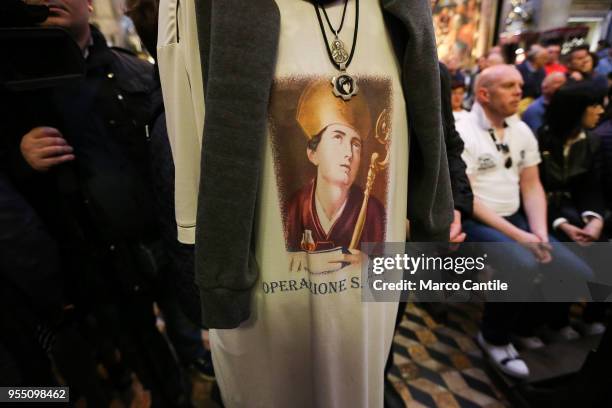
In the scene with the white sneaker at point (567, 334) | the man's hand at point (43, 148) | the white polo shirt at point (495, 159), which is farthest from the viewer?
the white sneaker at point (567, 334)

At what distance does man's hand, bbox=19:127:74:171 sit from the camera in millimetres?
946

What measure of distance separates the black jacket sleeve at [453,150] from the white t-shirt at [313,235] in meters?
0.36

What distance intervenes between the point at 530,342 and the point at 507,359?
0.96 ft

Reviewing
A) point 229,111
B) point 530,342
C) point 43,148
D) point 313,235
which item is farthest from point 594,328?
point 43,148

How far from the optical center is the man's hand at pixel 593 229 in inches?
67.9

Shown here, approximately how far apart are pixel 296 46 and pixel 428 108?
313 millimetres

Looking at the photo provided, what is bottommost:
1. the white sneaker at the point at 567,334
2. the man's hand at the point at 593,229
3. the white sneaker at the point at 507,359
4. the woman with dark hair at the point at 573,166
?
the white sneaker at the point at 567,334

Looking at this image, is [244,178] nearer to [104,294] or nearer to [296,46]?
[296,46]

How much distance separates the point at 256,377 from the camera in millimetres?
814

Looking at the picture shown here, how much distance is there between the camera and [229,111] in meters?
0.58

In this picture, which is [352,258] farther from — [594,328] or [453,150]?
[594,328]

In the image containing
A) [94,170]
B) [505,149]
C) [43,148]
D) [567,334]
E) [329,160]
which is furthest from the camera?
[567,334]

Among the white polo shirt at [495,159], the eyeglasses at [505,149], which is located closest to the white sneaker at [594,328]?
the white polo shirt at [495,159]

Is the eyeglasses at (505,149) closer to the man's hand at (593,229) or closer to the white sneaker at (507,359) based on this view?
the man's hand at (593,229)
